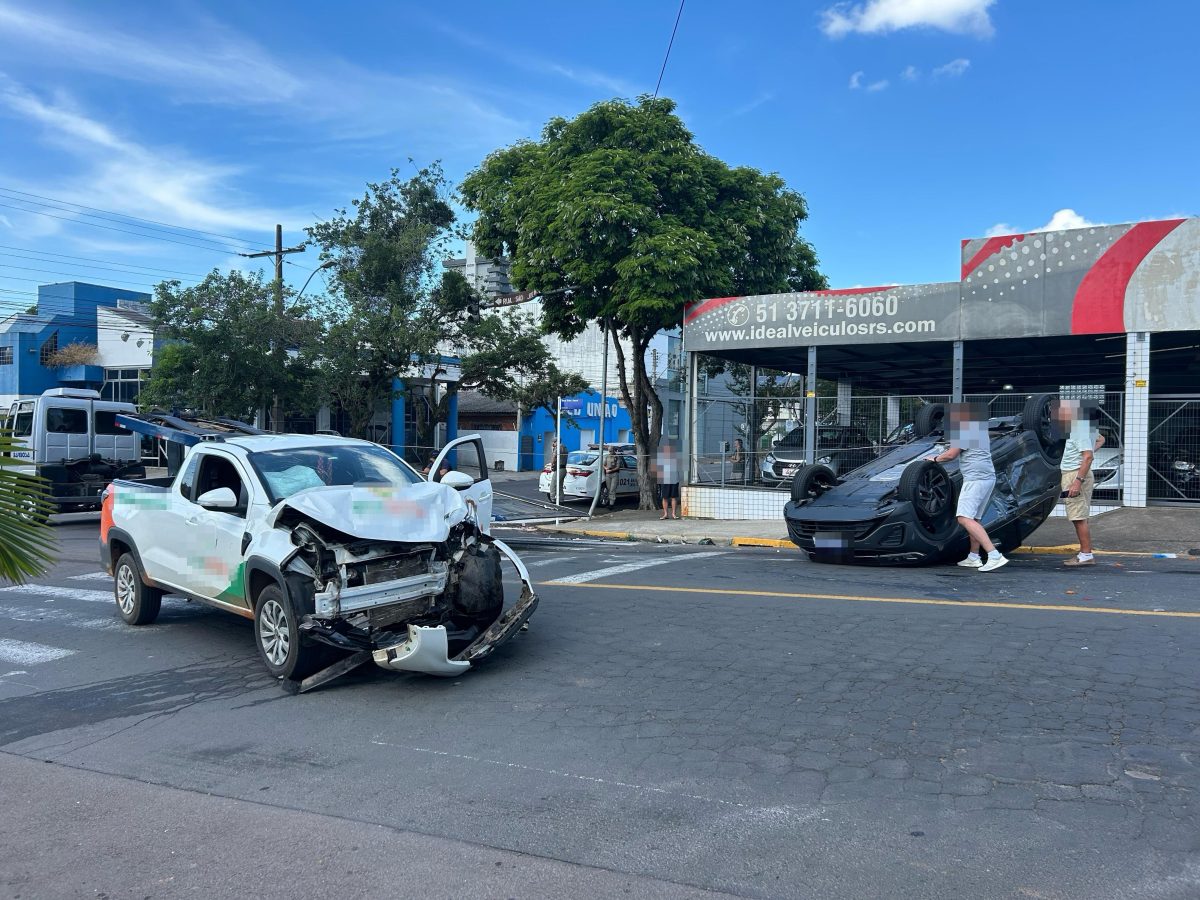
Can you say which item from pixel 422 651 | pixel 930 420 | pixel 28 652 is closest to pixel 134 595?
pixel 28 652

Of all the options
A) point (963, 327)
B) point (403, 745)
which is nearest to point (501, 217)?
point (963, 327)

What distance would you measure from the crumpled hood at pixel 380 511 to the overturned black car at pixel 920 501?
17.6ft

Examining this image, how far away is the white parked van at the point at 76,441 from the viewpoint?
63.1 ft

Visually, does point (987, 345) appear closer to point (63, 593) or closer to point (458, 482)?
point (458, 482)

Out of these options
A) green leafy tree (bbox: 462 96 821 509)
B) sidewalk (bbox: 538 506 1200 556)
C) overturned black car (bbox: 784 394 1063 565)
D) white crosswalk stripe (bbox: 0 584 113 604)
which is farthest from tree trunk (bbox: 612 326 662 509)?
white crosswalk stripe (bbox: 0 584 113 604)

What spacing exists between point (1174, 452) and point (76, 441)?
826 inches

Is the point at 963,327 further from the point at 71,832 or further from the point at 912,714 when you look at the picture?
the point at 71,832

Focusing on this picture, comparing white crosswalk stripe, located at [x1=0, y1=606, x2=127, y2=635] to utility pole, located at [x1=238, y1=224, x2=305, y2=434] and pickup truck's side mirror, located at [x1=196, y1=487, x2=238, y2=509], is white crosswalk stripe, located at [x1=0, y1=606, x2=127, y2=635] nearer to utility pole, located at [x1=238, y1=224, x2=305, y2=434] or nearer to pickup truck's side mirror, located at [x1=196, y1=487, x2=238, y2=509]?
pickup truck's side mirror, located at [x1=196, y1=487, x2=238, y2=509]

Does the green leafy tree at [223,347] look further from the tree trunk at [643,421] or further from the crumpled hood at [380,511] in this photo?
the crumpled hood at [380,511]

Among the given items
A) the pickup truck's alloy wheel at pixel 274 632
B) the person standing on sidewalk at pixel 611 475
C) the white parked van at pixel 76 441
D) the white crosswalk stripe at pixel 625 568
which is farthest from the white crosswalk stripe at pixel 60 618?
the person standing on sidewalk at pixel 611 475

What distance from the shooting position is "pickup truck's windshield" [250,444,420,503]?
7395 millimetres

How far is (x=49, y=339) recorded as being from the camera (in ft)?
129

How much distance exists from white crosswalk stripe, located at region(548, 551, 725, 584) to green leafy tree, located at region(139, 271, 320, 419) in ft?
52.2

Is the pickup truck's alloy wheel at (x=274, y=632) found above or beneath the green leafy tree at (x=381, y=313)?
beneath
